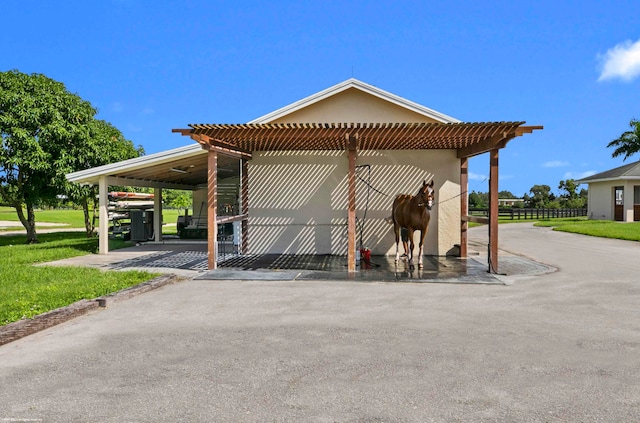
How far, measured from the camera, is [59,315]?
254 inches

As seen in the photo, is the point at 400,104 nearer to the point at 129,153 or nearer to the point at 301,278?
the point at 301,278

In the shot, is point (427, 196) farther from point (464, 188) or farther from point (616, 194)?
point (616, 194)

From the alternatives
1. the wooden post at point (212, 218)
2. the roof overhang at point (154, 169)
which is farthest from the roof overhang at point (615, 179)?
the wooden post at point (212, 218)

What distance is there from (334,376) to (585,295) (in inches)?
231

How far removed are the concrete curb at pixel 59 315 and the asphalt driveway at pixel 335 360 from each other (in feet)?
0.55

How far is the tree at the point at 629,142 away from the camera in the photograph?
36844 millimetres

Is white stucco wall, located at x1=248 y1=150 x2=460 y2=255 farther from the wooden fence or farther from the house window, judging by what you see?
the wooden fence

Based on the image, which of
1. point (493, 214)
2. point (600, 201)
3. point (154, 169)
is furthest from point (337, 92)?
point (600, 201)

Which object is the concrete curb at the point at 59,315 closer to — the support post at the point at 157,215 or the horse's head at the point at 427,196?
the horse's head at the point at 427,196

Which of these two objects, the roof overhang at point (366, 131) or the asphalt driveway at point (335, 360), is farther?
the roof overhang at point (366, 131)

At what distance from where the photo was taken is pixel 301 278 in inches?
383

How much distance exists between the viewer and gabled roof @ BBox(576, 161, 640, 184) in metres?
31.1

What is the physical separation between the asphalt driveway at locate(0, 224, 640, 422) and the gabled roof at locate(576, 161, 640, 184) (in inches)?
1088

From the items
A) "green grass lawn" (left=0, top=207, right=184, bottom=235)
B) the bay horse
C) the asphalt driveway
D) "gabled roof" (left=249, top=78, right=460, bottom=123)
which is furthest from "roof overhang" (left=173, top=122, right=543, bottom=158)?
"green grass lawn" (left=0, top=207, right=184, bottom=235)
